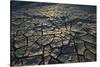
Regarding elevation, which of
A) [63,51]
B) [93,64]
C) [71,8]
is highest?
[71,8]

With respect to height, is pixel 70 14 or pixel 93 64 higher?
pixel 70 14

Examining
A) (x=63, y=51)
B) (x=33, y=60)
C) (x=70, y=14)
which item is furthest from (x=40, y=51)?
(x=70, y=14)

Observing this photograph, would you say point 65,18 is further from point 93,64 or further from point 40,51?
point 93,64

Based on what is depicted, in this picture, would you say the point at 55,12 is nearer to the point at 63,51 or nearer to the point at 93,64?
the point at 63,51

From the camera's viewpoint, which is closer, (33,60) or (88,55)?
(33,60)

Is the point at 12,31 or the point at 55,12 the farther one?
the point at 55,12
